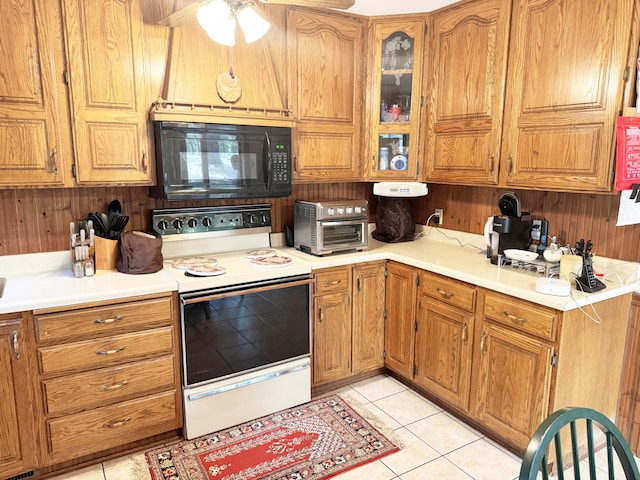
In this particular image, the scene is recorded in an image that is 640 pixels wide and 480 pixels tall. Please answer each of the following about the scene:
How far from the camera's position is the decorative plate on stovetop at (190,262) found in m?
2.50

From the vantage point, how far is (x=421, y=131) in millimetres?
2949

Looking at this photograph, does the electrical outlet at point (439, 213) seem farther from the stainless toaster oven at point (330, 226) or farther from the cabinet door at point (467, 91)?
the stainless toaster oven at point (330, 226)

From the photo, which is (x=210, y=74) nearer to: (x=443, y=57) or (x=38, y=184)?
(x=38, y=184)

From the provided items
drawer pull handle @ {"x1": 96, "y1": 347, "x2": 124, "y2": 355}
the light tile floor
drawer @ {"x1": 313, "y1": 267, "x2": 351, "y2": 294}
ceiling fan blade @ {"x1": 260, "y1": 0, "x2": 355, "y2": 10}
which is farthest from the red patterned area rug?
ceiling fan blade @ {"x1": 260, "y1": 0, "x2": 355, "y2": 10}

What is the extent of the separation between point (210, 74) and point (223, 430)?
196cm

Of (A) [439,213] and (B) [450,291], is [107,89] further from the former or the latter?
(A) [439,213]

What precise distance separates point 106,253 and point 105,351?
1.81ft

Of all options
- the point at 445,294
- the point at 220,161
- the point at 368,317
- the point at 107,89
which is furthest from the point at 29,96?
the point at 445,294

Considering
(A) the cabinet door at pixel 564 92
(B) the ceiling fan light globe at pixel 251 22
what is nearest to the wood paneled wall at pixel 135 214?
(A) the cabinet door at pixel 564 92

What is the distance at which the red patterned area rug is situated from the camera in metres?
2.17

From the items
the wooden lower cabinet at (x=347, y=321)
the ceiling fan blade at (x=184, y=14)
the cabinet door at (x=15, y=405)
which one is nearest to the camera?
the ceiling fan blade at (x=184, y=14)

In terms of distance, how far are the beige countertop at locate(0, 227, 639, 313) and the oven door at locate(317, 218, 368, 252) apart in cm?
6

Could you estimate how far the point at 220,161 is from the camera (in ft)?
8.20

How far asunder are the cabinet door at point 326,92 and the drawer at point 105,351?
49.0 inches
